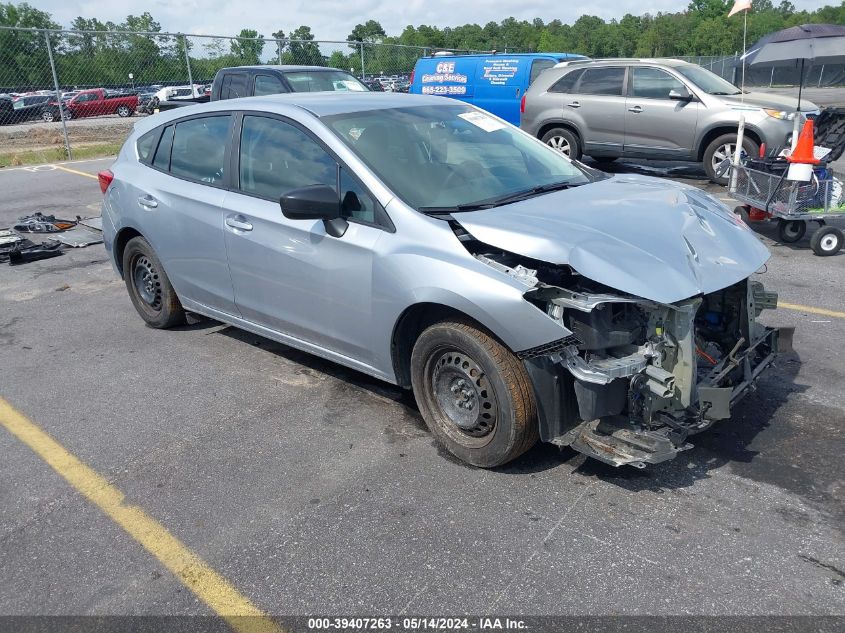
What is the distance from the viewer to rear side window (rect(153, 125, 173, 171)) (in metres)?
5.34

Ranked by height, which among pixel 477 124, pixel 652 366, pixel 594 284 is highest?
pixel 477 124

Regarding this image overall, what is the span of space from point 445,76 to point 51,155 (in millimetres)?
9985

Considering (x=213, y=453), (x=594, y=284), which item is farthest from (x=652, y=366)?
(x=213, y=453)

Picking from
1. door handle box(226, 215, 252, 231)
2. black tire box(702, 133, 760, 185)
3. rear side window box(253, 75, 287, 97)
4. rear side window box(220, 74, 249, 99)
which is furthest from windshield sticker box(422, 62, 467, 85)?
door handle box(226, 215, 252, 231)

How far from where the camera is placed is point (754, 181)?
7.60m

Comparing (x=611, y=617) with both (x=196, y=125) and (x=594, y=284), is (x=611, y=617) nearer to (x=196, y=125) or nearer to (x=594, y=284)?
(x=594, y=284)

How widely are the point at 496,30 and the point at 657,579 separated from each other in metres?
80.3

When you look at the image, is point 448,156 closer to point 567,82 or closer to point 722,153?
point 722,153

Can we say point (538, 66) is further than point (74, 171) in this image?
No

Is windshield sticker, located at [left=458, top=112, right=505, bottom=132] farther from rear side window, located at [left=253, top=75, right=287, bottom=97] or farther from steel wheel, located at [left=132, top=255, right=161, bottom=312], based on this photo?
rear side window, located at [left=253, top=75, right=287, bottom=97]

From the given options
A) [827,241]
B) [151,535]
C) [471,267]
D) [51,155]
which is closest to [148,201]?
[151,535]

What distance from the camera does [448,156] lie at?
4285mm

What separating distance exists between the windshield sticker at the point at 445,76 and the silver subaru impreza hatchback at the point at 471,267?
32.5 feet

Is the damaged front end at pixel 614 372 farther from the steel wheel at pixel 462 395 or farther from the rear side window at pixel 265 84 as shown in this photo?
the rear side window at pixel 265 84
